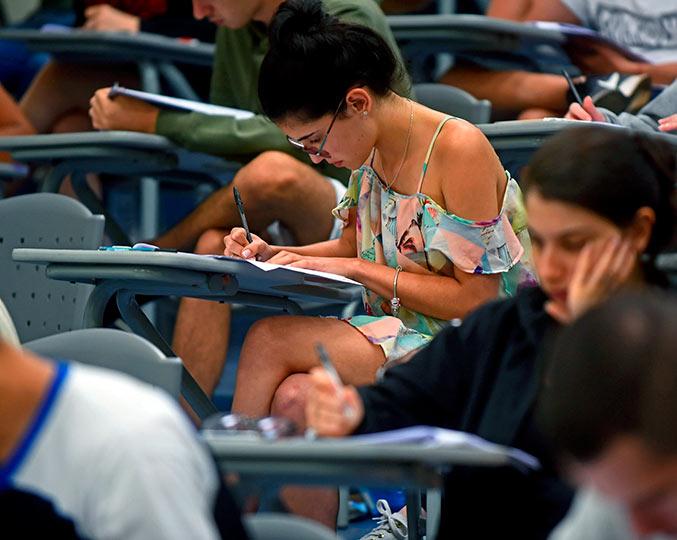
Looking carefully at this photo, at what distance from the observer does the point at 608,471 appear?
1.23 m

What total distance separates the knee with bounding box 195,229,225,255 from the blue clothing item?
1.60 m

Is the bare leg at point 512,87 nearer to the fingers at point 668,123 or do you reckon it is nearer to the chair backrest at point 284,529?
the fingers at point 668,123

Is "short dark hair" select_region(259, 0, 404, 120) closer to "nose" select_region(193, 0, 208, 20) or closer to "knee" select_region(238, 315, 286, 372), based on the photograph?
"knee" select_region(238, 315, 286, 372)

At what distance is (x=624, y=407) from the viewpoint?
3.93ft

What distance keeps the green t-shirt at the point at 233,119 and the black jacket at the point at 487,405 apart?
148 cm

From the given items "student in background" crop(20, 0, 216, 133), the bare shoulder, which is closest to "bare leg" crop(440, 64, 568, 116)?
"student in background" crop(20, 0, 216, 133)

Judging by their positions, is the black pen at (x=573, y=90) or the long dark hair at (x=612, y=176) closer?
the long dark hair at (x=612, y=176)

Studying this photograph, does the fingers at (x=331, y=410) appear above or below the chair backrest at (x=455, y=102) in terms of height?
above

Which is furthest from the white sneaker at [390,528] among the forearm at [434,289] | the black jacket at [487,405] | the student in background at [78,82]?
the student in background at [78,82]

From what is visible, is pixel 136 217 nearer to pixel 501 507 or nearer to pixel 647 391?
pixel 501 507

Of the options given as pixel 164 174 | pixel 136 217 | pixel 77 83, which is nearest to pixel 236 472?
pixel 164 174

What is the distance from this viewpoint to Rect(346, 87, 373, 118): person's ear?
9.12 feet

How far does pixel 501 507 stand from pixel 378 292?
3.44ft

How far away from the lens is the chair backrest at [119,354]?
6.33 feet
